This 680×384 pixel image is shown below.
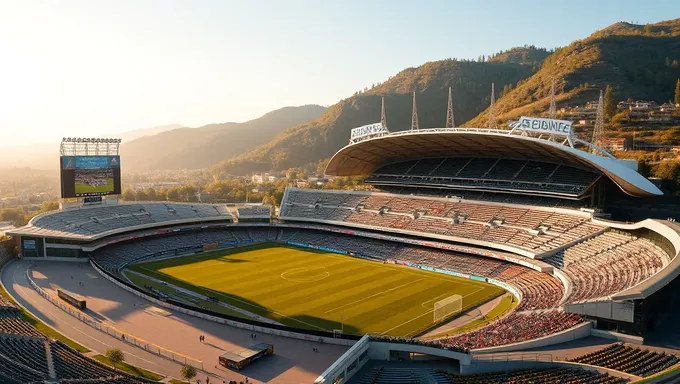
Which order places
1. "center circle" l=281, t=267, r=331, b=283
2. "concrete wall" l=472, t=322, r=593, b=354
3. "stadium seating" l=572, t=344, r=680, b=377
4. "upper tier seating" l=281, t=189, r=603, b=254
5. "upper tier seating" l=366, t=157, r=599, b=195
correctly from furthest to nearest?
"upper tier seating" l=366, t=157, r=599, b=195 < "center circle" l=281, t=267, r=331, b=283 < "upper tier seating" l=281, t=189, r=603, b=254 < "concrete wall" l=472, t=322, r=593, b=354 < "stadium seating" l=572, t=344, r=680, b=377

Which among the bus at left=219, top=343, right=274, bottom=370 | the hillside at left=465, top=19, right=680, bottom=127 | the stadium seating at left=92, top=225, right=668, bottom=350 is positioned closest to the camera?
the bus at left=219, top=343, right=274, bottom=370

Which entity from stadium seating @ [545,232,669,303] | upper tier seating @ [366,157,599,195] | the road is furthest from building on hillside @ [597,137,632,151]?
the road

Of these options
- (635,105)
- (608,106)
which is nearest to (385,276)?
(608,106)

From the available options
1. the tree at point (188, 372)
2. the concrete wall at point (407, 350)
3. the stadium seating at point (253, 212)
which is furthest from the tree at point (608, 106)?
the tree at point (188, 372)

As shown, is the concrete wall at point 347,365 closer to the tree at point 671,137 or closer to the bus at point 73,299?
the bus at point 73,299

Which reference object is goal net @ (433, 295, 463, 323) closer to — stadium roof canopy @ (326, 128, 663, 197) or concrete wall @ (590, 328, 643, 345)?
concrete wall @ (590, 328, 643, 345)

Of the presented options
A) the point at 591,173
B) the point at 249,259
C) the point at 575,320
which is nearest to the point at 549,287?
the point at 575,320

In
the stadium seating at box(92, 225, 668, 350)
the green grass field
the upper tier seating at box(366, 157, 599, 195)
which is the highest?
the upper tier seating at box(366, 157, 599, 195)
